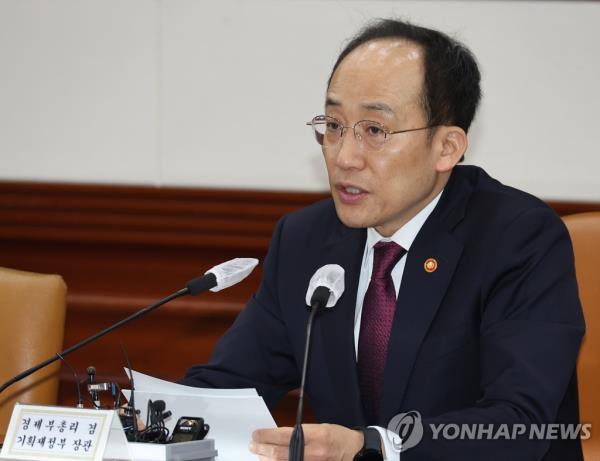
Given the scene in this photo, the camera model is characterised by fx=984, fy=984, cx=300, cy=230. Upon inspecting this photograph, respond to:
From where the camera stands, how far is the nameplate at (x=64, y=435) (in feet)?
5.61

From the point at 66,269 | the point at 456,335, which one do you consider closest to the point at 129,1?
the point at 66,269

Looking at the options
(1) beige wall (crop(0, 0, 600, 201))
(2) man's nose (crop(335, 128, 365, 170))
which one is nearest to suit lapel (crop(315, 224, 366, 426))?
(2) man's nose (crop(335, 128, 365, 170))

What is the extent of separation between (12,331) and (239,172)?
47.4 inches

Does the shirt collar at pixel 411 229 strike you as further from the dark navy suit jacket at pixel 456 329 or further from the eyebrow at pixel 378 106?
the eyebrow at pixel 378 106

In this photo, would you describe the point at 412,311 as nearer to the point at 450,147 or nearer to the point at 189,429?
the point at 450,147

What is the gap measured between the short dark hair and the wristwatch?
82 cm

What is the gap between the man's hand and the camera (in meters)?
1.75

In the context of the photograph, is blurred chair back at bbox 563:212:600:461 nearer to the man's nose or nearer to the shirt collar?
the shirt collar

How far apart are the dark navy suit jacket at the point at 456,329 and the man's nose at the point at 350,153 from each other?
254 mm

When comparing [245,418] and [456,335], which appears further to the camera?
[456,335]

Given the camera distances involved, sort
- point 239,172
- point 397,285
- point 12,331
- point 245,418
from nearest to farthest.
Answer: point 245,418, point 397,285, point 12,331, point 239,172

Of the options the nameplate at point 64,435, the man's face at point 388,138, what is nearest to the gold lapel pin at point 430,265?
the man's face at point 388,138

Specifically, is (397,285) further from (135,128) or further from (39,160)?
(39,160)

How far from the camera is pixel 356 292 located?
7.94 ft
